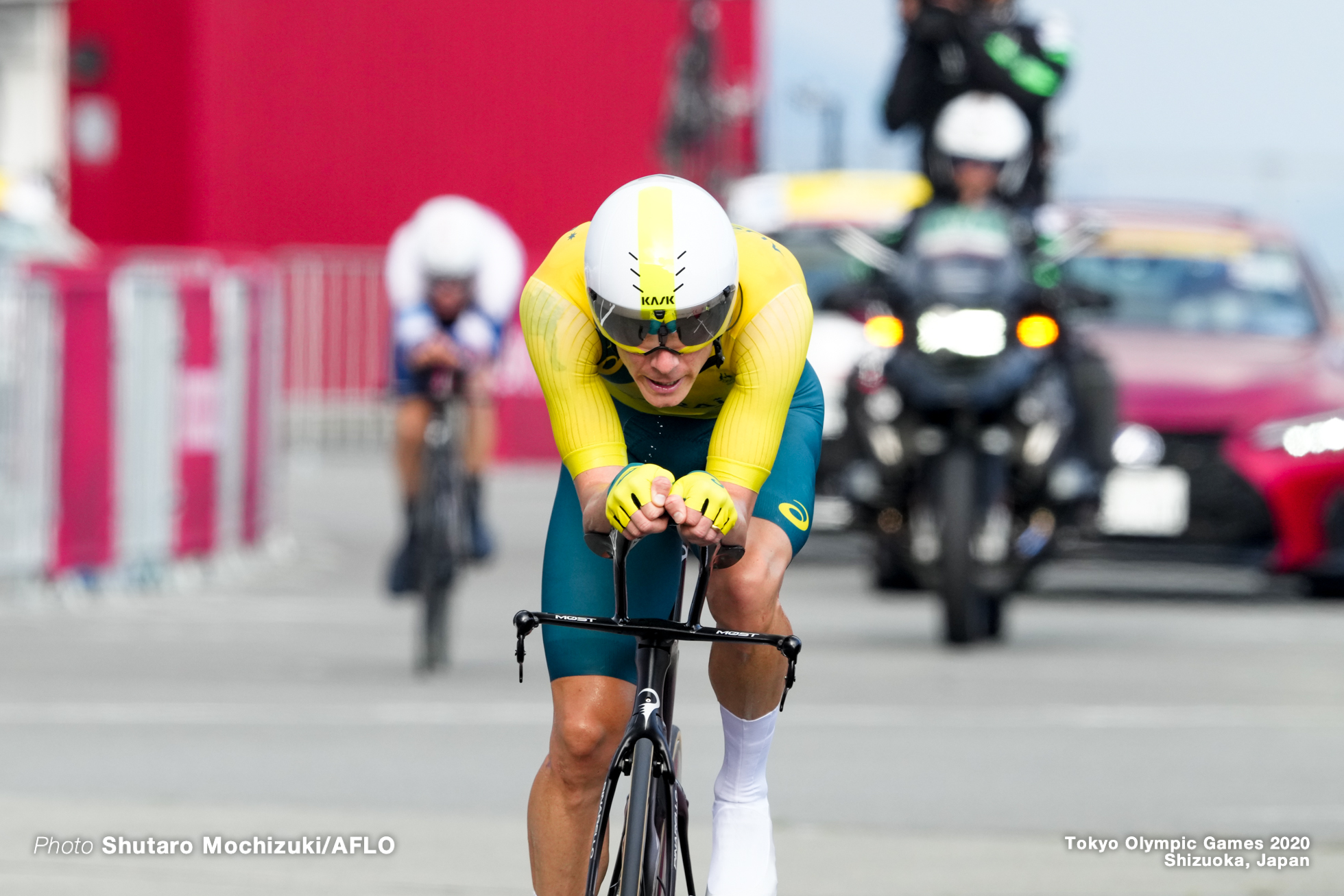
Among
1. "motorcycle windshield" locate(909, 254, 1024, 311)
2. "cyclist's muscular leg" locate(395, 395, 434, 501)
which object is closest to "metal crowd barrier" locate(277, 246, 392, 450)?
"cyclist's muscular leg" locate(395, 395, 434, 501)

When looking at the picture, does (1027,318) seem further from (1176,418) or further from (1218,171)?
(1218,171)

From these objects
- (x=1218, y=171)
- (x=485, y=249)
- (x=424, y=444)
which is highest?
(x=1218, y=171)

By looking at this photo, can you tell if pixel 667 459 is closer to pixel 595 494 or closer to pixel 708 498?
pixel 595 494

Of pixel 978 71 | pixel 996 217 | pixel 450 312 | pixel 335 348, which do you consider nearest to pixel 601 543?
pixel 450 312

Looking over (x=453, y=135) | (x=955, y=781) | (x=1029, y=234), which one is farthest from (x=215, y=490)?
(x=453, y=135)

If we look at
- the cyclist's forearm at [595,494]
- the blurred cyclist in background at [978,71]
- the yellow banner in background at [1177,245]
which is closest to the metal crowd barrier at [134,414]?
the blurred cyclist in background at [978,71]

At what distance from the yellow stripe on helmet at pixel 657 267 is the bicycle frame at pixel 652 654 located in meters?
0.42

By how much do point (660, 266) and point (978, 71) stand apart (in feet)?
24.8

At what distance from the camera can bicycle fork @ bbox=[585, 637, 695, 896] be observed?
4836 millimetres

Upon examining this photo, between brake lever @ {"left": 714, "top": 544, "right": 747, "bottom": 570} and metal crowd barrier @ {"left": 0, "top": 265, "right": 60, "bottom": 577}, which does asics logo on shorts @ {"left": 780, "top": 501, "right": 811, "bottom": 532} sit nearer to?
brake lever @ {"left": 714, "top": 544, "right": 747, "bottom": 570}

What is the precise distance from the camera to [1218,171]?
2594 centimetres

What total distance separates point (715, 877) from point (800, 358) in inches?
41.6

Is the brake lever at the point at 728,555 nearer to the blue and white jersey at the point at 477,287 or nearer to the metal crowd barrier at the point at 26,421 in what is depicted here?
the blue and white jersey at the point at 477,287

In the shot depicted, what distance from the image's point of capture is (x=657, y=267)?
4816 mm
